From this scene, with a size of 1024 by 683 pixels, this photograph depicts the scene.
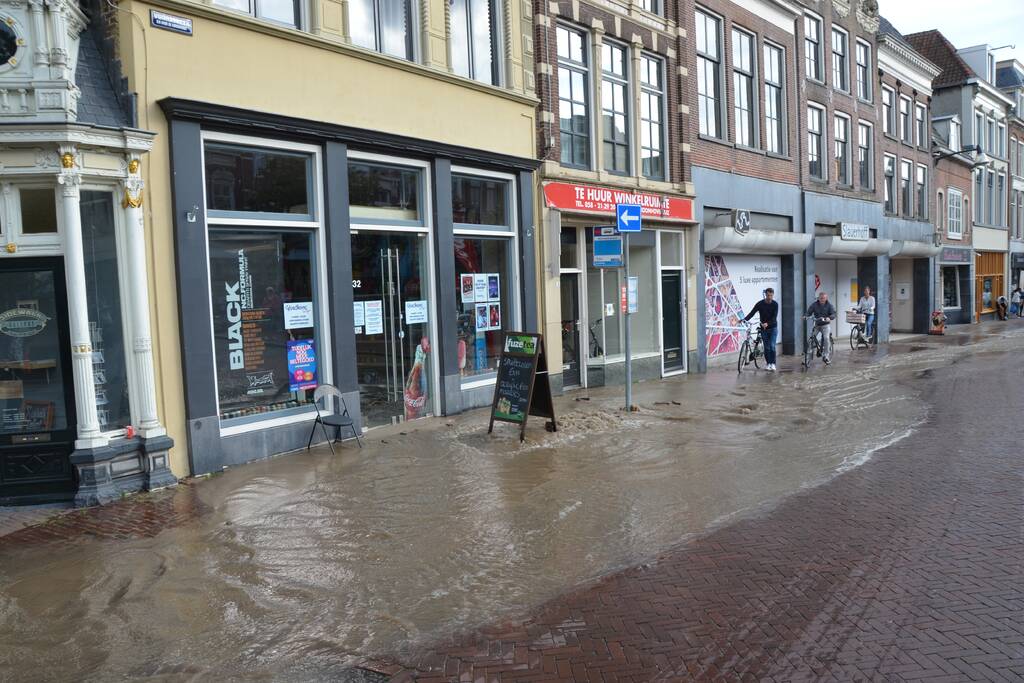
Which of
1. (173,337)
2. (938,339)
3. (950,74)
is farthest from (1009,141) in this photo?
(173,337)

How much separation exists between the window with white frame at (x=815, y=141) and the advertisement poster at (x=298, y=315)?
1768 cm

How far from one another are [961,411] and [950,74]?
32.7 metres

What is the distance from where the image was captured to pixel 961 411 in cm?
1217

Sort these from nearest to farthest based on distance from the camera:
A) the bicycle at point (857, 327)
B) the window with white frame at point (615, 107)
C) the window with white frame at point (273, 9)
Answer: the window with white frame at point (273, 9), the window with white frame at point (615, 107), the bicycle at point (857, 327)

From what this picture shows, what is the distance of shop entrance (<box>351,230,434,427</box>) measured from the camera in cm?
1099

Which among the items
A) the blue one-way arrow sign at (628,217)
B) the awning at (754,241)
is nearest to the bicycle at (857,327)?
the awning at (754,241)

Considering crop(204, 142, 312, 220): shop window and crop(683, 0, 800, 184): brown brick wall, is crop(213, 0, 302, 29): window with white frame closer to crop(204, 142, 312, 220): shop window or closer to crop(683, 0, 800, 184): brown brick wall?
crop(204, 142, 312, 220): shop window

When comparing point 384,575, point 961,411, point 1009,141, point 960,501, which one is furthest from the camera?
point 1009,141

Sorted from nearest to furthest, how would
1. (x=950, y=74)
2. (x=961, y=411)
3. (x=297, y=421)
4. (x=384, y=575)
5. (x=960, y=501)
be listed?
(x=384, y=575) → (x=960, y=501) → (x=297, y=421) → (x=961, y=411) → (x=950, y=74)

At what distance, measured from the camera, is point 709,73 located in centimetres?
1903

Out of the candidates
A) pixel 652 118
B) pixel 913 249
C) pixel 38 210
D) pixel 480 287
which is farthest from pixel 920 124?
pixel 38 210

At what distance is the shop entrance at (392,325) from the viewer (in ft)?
36.1

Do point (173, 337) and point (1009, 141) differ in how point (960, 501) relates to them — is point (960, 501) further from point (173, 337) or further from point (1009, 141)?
point (1009, 141)

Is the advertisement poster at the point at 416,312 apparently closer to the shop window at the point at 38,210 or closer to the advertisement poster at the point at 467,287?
the advertisement poster at the point at 467,287
